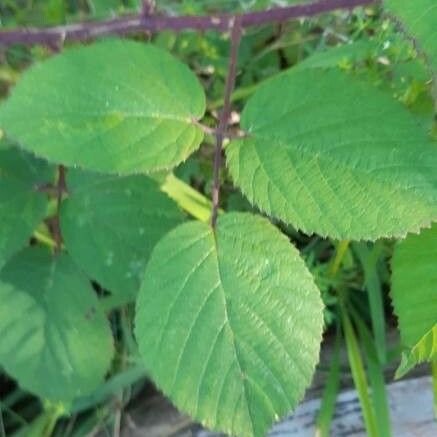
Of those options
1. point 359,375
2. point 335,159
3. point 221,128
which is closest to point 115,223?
point 221,128

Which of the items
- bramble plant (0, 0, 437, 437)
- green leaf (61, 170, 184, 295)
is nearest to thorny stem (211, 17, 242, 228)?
bramble plant (0, 0, 437, 437)

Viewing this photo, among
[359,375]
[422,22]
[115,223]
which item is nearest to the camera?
[422,22]

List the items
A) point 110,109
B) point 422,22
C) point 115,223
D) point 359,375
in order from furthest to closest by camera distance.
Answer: point 359,375
point 115,223
point 110,109
point 422,22

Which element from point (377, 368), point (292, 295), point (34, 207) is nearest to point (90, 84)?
point (34, 207)

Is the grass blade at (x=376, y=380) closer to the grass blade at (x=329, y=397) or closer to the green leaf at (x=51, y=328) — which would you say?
the grass blade at (x=329, y=397)

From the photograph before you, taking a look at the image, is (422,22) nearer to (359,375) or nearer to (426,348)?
(426,348)

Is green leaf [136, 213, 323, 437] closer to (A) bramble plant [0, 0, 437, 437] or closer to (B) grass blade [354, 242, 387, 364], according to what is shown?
(A) bramble plant [0, 0, 437, 437]

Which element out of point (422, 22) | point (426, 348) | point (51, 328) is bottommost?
point (426, 348)
